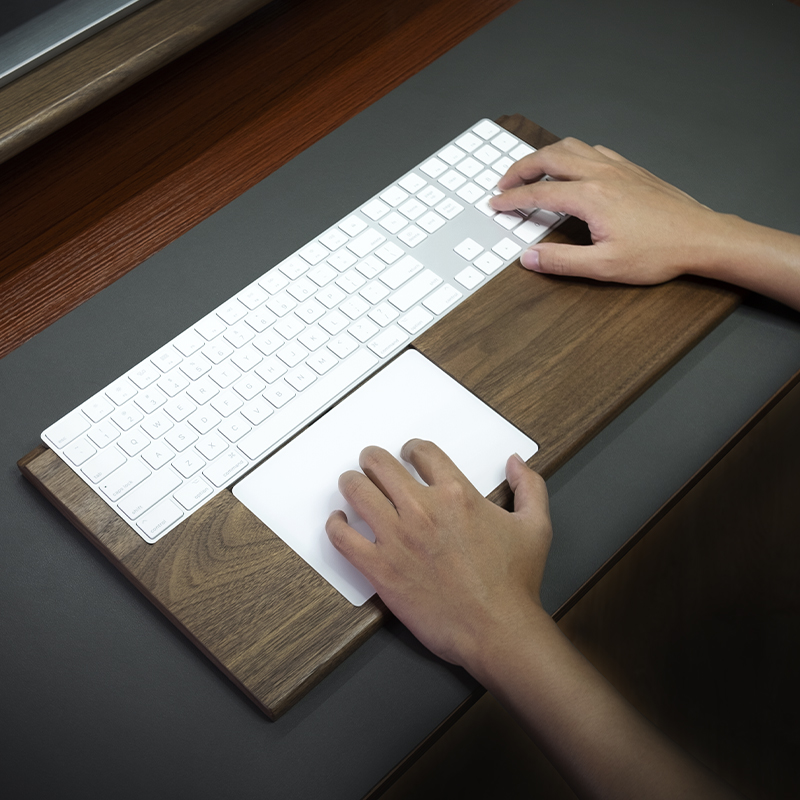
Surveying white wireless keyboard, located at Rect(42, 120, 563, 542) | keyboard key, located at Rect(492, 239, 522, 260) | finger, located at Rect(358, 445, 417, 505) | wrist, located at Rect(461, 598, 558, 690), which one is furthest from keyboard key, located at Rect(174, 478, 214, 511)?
keyboard key, located at Rect(492, 239, 522, 260)

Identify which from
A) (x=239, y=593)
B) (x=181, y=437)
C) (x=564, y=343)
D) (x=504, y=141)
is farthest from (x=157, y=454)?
(x=504, y=141)

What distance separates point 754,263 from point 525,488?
30 cm

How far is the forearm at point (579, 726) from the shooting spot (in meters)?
0.50

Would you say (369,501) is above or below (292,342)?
below

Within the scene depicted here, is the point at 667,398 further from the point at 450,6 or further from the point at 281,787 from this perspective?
the point at 450,6

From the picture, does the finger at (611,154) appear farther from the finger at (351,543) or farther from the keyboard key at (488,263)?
the finger at (351,543)

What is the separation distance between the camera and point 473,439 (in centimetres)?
59

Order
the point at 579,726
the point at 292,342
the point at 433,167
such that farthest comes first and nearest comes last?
the point at 433,167 → the point at 292,342 → the point at 579,726

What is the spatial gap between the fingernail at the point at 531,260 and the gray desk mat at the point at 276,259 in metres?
0.15

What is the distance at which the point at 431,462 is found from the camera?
22.0 inches

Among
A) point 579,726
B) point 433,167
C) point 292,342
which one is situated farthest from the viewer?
point 433,167

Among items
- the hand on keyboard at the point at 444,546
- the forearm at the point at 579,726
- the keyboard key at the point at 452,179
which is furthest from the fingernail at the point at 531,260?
the forearm at the point at 579,726

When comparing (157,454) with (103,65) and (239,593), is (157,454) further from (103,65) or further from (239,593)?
(103,65)

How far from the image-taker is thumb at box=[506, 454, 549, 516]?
0.56m
